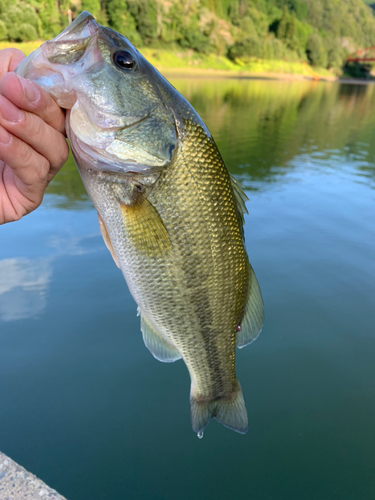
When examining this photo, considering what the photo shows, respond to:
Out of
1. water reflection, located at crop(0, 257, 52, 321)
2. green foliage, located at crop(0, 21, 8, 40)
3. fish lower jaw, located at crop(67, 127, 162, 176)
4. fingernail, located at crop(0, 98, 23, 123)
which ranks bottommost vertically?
water reflection, located at crop(0, 257, 52, 321)

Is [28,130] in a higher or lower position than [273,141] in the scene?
higher

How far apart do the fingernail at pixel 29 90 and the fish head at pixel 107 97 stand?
0.10 metres

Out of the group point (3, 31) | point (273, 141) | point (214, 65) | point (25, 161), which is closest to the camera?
point (25, 161)

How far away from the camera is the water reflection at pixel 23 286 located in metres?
4.75

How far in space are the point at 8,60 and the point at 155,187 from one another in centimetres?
94

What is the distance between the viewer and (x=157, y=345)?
2172mm

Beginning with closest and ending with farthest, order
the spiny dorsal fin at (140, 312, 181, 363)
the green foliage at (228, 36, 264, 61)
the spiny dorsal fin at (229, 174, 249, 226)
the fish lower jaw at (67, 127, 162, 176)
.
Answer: the fish lower jaw at (67, 127, 162, 176) < the spiny dorsal fin at (229, 174, 249, 226) < the spiny dorsal fin at (140, 312, 181, 363) < the green foliage at (228, 36, 264, 61)

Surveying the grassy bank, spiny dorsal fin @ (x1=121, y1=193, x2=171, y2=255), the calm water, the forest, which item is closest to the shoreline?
the grassy bank

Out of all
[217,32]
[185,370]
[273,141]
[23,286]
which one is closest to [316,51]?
[217,32]

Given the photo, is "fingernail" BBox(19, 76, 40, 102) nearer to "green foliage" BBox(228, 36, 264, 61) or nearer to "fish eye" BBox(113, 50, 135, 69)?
"fish eye" BBox(113, 50, 135, 69)

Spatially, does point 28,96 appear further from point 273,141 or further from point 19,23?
point 19,23

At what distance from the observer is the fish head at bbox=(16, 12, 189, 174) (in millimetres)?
1561

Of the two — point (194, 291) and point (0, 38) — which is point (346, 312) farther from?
point (0, 38)

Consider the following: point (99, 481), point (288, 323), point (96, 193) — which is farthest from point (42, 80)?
point (288, 323)
